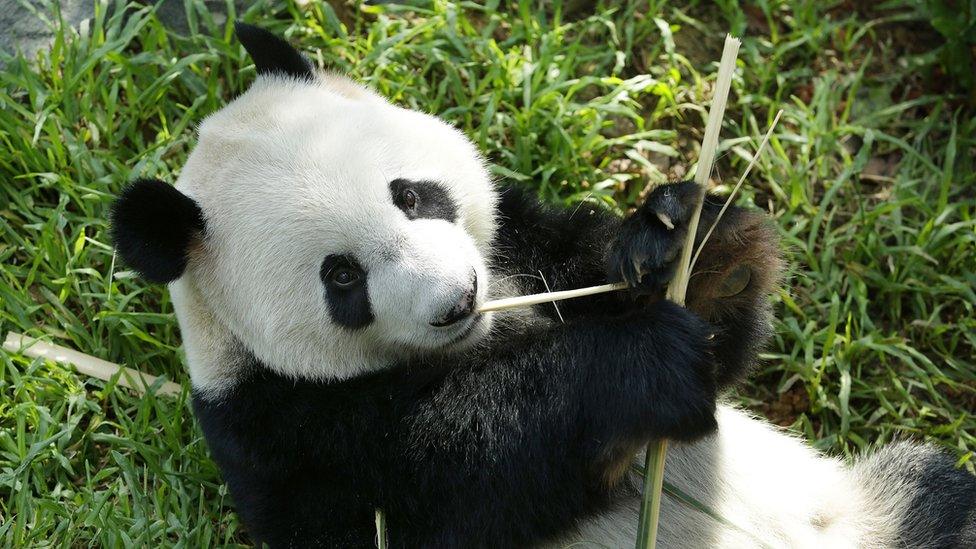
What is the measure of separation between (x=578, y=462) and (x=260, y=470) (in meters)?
1.22

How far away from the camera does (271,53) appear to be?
4410 mm

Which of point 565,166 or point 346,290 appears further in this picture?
point 565,166

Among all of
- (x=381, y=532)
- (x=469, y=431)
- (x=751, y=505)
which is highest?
(x=469, y=431)

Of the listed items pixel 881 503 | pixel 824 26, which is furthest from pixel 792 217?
pixel 881 503

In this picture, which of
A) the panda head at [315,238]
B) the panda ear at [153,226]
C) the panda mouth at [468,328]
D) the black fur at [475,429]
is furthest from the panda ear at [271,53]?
the panda mouth at [468,328]

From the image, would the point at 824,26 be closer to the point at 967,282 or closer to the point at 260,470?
the point at 967,282

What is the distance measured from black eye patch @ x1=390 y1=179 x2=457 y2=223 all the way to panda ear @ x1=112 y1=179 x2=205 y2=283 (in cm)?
78

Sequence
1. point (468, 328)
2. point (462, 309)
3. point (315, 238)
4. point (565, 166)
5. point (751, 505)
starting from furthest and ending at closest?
point (565, 166), point (751, 505), point (468, 328), point (315, 238), point (462, 309)

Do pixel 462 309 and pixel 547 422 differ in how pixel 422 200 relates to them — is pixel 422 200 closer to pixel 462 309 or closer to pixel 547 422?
pixel 462 309

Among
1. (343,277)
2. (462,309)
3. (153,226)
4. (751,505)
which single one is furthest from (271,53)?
(751,505)

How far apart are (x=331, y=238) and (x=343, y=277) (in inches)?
6.4

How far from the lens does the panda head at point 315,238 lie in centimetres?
377

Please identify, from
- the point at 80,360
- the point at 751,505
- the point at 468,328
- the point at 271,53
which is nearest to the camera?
the point at 468,328

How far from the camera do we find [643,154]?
240 inches
